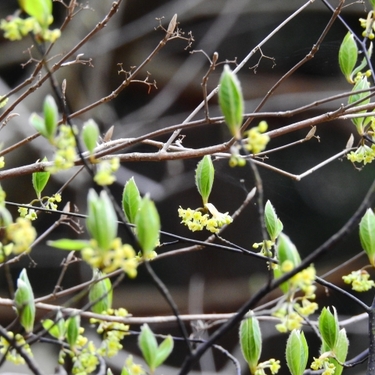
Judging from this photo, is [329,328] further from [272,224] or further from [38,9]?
Result: [38,9]

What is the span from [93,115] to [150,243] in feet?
5.13

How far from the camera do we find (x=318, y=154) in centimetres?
176

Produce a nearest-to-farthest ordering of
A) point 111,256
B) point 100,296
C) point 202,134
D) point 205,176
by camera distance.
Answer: point 111,256
point 100,296
point 205,176
point 202,134

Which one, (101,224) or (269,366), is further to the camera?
(269,366)

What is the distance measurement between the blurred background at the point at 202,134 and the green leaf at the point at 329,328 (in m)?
1.14

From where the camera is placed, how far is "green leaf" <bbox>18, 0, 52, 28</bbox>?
0.89 feet

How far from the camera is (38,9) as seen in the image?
0.89 ft

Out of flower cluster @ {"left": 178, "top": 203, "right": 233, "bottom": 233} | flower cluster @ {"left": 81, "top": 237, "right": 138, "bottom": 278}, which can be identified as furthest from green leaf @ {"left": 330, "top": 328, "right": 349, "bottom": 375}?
flower cluster @ {"left": 81, "top": 237, "right": 138, "bottom": 278}

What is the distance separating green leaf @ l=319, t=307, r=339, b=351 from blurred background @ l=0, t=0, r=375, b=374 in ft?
3.73

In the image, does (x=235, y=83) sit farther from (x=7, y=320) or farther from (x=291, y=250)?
(x=7, y=320)

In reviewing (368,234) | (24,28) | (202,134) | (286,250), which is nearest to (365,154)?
(368,234)

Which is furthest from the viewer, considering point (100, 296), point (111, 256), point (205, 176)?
point (205, 176)

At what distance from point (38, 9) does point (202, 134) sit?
1.41 meters

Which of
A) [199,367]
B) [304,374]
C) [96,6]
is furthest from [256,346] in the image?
[96,6]
